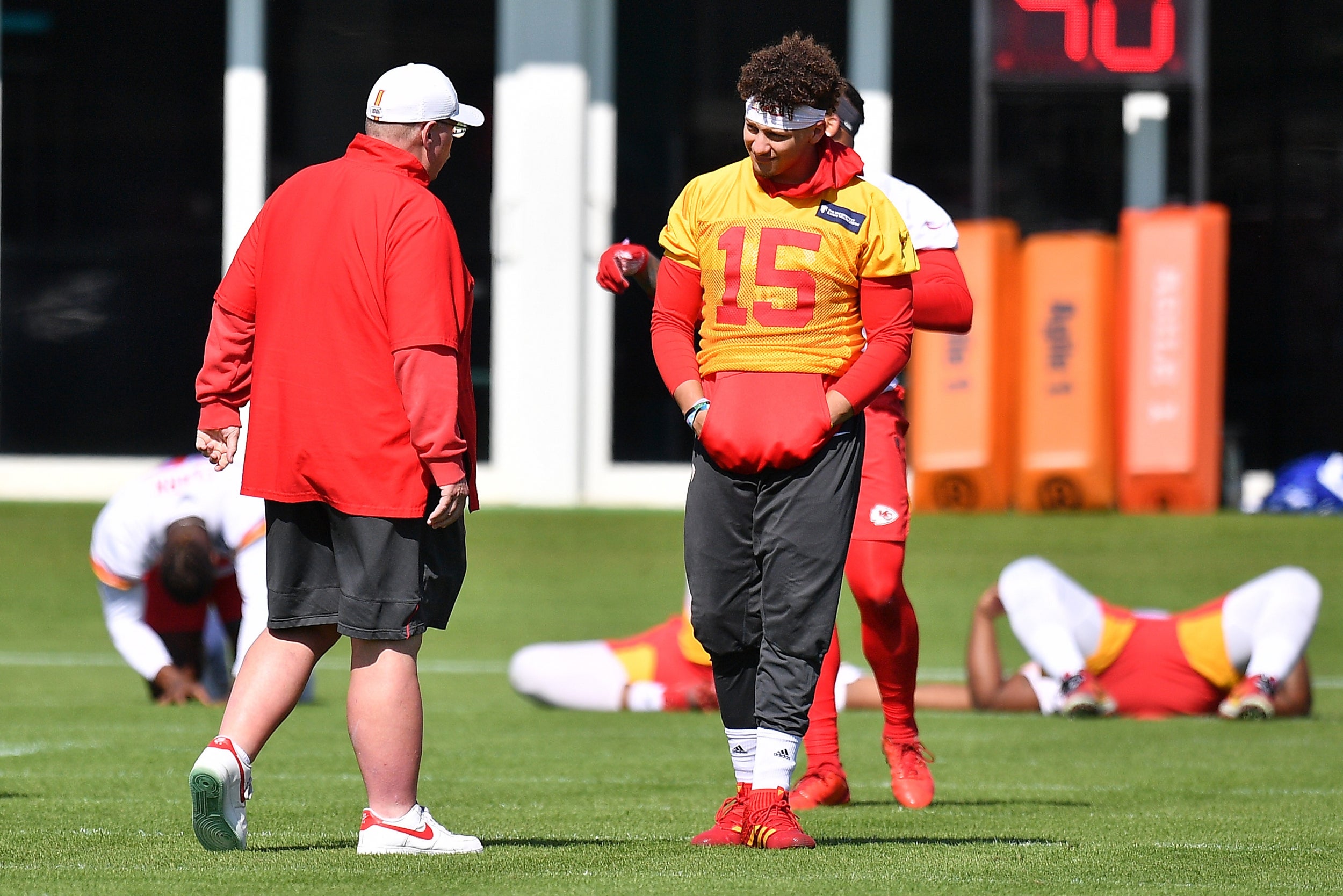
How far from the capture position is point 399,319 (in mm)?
3867

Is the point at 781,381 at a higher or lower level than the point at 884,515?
higher

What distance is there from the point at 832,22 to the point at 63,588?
245 inches

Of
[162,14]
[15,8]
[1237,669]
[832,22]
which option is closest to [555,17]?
[832,22]

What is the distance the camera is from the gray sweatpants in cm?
406

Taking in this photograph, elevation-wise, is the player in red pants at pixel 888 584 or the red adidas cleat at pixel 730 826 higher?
the player in red pants at pixel 888 584

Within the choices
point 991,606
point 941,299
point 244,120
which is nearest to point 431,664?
point 991,606

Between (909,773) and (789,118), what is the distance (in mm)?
1831

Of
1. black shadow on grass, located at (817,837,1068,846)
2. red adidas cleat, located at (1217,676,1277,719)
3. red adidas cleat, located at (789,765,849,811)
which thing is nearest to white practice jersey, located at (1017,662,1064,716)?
red adidas cleat, located at (1217,676,1277,719)

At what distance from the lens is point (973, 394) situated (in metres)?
12.1

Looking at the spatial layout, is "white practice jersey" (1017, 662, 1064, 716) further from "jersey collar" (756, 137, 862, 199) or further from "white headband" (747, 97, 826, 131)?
"white headband" (747, 97, 826, 131)

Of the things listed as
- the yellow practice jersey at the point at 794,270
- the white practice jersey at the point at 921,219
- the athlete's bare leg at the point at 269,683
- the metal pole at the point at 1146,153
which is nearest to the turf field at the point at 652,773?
the athlete's bare leg at the point at 269,683

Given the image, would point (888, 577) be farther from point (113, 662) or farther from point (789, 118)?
point (113, 662)

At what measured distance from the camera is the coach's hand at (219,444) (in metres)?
4.07

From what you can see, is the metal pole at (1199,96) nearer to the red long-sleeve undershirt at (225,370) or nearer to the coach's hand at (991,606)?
the coach's hand at (991,606)
